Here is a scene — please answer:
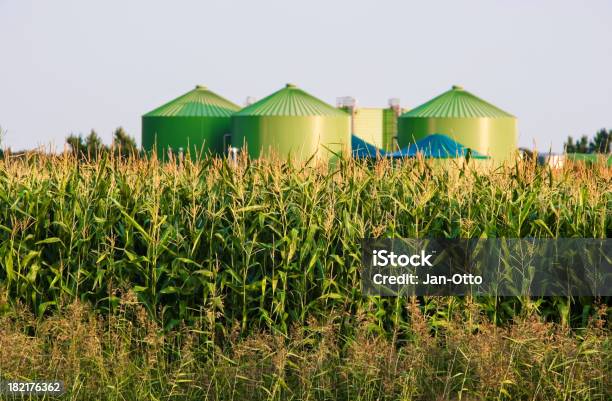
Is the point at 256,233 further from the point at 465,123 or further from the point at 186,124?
the point at 186,124

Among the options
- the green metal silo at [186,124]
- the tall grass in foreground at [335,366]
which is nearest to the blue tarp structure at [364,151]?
the tall grass in foreground at [335,366]

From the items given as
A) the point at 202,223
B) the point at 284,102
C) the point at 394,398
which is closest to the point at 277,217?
the point at 202,223

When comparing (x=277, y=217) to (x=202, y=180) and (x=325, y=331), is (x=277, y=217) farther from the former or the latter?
(x=325, y=331)

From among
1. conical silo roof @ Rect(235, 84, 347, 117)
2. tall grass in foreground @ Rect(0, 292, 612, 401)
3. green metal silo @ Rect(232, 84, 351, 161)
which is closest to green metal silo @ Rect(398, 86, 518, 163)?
green metal silo @ Rect(232, 84, 351, 161)

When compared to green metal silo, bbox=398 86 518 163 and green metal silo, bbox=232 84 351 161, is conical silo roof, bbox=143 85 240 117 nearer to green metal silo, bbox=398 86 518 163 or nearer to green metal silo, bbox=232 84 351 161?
green metal silo, bbox=232 84 351 161

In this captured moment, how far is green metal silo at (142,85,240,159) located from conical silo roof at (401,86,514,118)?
1004cm

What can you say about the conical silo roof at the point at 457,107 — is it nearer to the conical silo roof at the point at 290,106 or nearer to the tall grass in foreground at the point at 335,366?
the conical silo roof at the point at 290,106

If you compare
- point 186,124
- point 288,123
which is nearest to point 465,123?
point 288,123

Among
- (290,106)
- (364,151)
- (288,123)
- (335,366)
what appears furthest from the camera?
(290,106)

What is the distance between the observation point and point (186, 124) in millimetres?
47750

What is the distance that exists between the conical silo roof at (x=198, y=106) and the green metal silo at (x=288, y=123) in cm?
439

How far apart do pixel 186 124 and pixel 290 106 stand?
6756 millimetres

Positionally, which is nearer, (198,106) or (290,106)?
(290,106)

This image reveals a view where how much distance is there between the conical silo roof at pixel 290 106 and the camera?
4340 cm
